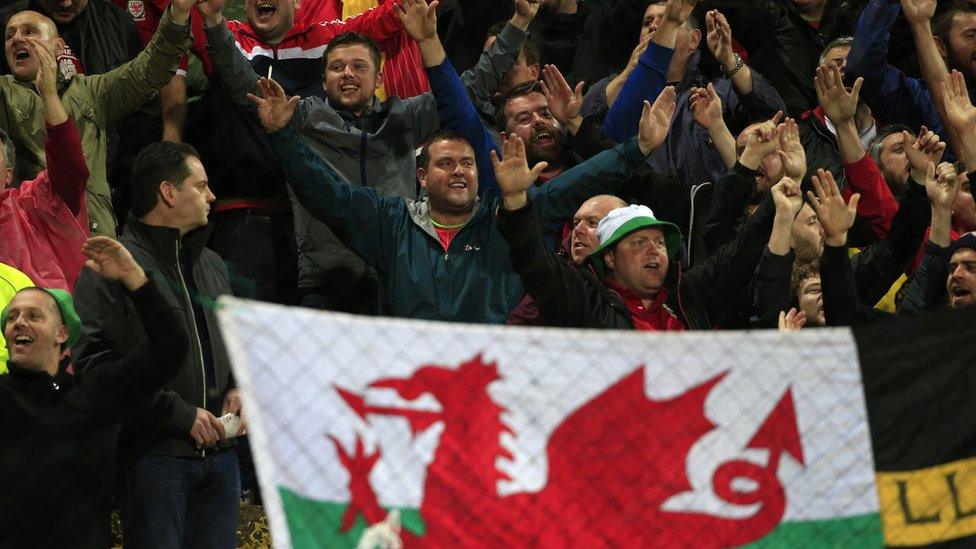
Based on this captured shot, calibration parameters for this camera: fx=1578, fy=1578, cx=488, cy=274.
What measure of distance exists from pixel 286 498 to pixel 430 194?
2899mm

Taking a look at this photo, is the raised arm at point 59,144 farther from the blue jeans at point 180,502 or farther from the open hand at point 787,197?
the open hand at point 787,197

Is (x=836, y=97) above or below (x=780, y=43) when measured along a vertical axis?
below

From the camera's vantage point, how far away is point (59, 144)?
261 inches

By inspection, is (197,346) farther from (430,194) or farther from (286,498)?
(286,498)

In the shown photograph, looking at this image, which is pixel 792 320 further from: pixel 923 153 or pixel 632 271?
pixel 923 153

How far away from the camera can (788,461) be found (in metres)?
4.19

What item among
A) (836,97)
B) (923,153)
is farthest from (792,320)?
(836,97)

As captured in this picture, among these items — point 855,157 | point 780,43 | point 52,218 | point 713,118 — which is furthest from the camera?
point 780,43

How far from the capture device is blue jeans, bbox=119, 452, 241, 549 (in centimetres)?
561

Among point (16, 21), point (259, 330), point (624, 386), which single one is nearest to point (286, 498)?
point (259, 330)

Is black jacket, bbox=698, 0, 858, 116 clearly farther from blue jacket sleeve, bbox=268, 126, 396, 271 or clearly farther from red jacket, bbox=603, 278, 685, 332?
blue jacket sleeve, bbox=268, 126, 396, 271

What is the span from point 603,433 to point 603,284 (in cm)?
218

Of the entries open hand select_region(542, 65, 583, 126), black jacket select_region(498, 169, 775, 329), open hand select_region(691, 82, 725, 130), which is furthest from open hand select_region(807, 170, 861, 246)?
open hand select_region(542, 65, 583, 126)

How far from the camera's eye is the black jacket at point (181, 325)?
5648mm
